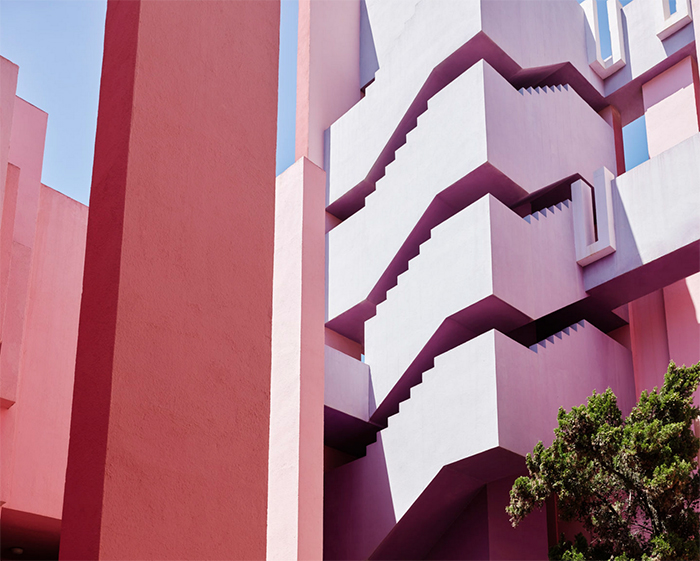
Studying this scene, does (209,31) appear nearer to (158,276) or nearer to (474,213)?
(158,276)

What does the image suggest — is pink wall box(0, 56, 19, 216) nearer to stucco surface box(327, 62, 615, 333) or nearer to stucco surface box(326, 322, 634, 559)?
stucco surface box(326, 322, 634, 559)

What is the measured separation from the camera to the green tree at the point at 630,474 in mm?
9547

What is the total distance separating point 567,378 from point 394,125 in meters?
6.85

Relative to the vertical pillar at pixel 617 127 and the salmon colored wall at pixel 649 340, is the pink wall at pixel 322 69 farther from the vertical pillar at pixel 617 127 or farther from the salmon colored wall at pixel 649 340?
the salmon colored wall at pixel 649 340

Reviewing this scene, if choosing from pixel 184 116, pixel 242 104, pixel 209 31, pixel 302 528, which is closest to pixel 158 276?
pixel 184 116

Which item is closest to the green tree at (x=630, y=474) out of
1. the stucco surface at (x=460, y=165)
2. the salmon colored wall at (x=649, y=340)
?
the salmon colored wall at (x=649, y=340)

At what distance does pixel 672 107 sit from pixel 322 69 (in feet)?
26.8

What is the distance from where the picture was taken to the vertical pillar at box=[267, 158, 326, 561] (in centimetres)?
1055

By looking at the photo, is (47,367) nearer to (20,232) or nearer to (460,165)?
(20,232)

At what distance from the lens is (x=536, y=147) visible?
609 inches

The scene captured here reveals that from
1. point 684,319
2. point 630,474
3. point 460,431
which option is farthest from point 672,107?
point 630,474

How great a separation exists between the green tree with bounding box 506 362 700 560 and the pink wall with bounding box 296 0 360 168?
10606 millimetres

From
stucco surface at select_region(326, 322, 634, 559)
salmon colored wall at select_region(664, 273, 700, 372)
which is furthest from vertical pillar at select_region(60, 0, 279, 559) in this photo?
salmon colored wall at select_region(664, 273, 700, 372)

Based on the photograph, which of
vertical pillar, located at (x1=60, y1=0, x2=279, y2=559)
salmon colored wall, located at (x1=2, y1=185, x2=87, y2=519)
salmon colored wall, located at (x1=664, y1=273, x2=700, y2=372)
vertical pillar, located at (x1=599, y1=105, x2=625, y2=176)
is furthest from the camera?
vertical pillar, located at (x1=599, y1=105, x2=625, y2=176)
